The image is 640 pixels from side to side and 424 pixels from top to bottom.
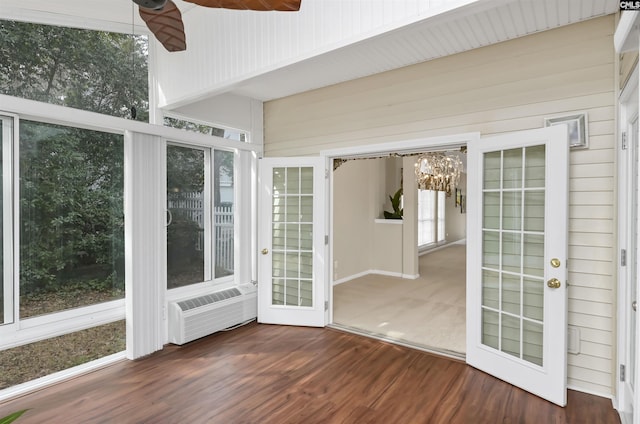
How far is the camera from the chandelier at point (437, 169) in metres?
6.46

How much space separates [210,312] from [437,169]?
15.9ft

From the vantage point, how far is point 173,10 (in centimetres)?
173

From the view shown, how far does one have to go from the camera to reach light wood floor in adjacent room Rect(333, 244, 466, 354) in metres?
3.79

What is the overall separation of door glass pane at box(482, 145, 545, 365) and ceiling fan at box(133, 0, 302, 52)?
218 cm

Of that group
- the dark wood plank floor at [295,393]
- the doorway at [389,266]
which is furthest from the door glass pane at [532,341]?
the doorway at [389,266]

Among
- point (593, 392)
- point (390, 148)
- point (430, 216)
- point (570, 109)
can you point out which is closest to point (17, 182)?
point (390, 148)

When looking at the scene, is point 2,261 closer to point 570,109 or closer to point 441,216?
point 570,109

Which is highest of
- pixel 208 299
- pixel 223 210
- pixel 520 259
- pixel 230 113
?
pixel 230 113

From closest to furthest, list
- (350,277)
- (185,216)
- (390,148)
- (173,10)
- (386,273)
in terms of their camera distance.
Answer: (173,10), (390,148), (185,216), (350,277), (386,273)

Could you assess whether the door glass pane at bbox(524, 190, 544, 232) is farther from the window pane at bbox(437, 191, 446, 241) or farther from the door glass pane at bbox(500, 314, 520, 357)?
the window pane at bbox(437, 191, 446, 241)

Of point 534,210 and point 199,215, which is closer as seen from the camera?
point 534,210

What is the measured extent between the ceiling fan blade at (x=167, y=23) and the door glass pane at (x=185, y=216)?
199 cm

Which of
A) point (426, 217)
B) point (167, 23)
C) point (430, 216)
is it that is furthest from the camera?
point (430, 216)

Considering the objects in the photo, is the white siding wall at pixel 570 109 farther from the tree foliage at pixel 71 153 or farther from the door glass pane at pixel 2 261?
the door glass pane at pixel 2 261
